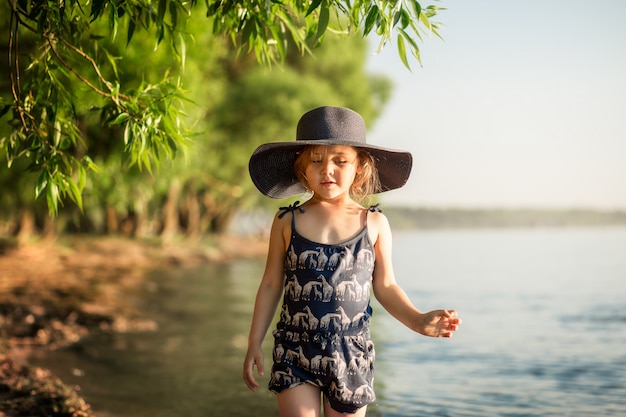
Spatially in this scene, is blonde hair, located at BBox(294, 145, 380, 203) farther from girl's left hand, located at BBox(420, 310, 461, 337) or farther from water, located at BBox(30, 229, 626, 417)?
water, located at BBox(30, 229, 626, 417)

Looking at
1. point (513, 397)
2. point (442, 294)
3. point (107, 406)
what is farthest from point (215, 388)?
point (442, 294)

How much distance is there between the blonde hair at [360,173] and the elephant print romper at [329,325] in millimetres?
366

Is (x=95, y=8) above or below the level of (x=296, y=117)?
below

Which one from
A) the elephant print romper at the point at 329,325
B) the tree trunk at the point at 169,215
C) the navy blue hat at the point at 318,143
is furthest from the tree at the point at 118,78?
the tree trunk at the point at 169,215

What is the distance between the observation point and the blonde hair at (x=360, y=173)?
3849 millimetres

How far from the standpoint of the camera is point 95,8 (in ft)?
13.9

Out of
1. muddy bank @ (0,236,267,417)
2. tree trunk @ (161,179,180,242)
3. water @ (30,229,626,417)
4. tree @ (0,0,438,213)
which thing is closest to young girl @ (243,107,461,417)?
tree @ (0,0,438,213)

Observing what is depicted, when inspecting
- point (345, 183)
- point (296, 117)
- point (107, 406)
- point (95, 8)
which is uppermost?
point (296, 117)

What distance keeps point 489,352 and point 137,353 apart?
5176 mm

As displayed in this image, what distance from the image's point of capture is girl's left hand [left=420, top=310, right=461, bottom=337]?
11.2 feet

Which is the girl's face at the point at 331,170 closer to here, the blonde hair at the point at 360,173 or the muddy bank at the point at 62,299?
the blonde hair at the point at 360,173

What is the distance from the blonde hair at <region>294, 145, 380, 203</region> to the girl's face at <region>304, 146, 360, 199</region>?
0.06m

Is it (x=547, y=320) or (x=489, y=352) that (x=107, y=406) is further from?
(x=547, y=320)

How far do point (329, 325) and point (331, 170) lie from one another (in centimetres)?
69
